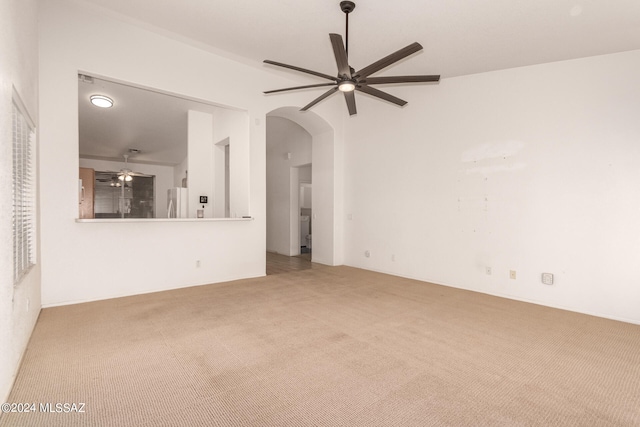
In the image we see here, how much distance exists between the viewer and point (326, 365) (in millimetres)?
2258

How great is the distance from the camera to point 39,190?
3348 mm

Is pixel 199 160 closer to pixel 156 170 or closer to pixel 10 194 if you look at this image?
pixel 156 170

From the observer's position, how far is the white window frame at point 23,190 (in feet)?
7.21

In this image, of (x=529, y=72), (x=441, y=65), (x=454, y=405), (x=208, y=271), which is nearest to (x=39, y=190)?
(x=208, y=271)

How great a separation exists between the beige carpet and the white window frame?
73 centimetres

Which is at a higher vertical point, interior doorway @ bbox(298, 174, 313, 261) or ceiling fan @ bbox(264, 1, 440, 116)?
ceiling fan @ bbox(264, 1, 440, 116)

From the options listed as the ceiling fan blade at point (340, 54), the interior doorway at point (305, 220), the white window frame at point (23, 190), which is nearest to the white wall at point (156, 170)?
the interior doorway at point (305, 220)

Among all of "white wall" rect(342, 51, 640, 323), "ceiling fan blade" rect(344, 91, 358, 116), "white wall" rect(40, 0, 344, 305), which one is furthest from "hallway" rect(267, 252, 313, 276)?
"ceiling fan blade" rect(344, 91, 358, 116)

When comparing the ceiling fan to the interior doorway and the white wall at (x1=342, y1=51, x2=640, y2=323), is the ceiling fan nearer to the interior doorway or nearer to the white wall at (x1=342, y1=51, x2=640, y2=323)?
the white wall at (x1=342, y1=51, x2=640, y2=323)

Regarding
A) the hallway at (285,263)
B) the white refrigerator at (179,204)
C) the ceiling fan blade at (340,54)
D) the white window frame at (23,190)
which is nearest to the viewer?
the white window frame at (23,190)

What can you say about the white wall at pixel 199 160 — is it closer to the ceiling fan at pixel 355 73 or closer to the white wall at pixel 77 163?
the white wall at pixel 77 163

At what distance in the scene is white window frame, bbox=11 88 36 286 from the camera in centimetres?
220

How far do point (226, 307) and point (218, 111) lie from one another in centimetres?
348

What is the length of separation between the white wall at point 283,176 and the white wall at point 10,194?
16.2ft
